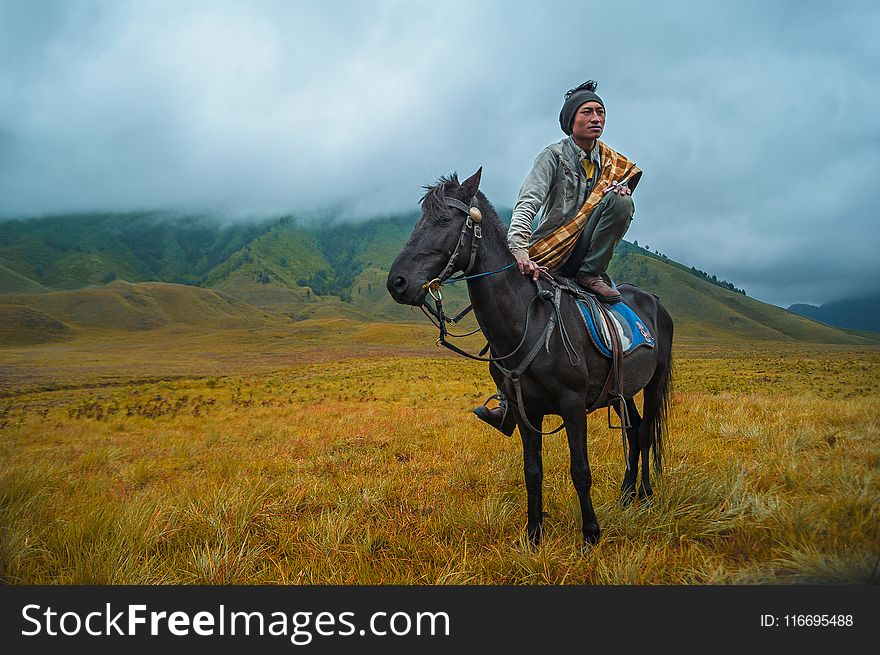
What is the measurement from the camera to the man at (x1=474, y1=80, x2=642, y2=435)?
3.68 meters

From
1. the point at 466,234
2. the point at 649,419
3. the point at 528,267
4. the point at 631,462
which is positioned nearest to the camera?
the point at 466,234

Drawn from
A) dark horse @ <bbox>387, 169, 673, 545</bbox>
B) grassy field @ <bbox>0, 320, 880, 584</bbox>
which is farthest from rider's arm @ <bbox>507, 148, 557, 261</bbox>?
grassy field @ <bbox>0, 320, 880, 584</bbox>

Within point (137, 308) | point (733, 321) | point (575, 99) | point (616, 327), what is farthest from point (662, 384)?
point (733, 321)

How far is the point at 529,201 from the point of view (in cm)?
364

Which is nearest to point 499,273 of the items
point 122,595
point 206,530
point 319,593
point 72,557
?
point 319,593

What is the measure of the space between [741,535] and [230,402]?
832 inches

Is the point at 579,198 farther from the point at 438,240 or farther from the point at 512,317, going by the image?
the point at 438,240

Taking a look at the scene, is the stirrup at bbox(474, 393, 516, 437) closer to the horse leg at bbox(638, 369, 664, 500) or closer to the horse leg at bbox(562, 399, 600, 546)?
the horse leg at bbox(562, 399, 600, 546)

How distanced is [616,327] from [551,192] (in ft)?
5.02

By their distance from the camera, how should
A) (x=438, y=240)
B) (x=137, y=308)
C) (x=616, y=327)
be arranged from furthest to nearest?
(x=137, y=308) < (x=616, y=327) < (x=438, y=240)

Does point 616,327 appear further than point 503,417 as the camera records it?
No

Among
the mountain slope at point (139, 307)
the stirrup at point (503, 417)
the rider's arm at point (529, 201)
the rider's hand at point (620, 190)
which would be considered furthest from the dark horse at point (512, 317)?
the mountain slope at point (139, 307)

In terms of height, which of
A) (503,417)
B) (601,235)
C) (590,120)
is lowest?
(503,417)

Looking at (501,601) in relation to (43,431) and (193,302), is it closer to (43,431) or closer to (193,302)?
(43,431)
